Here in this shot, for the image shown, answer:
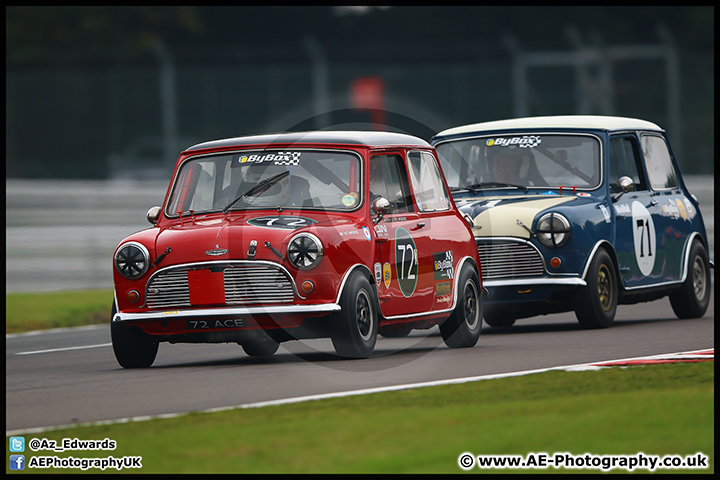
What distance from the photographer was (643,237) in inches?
525

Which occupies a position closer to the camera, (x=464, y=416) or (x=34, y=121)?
(x=464, y=416)

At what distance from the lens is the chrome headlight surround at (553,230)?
1236cm

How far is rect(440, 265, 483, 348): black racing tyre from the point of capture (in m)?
11.2

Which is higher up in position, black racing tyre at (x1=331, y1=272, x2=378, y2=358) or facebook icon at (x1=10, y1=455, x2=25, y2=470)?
black racing tyre at (x1=331, y1=272, x2=378, y2=358)

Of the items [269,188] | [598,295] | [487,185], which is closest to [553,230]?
[598,295]

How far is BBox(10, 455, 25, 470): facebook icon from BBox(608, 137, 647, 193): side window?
26.5 ft

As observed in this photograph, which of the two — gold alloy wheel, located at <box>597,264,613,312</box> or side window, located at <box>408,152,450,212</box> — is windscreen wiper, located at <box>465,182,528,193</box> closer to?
gold alloy wheel, located at <box>597,264,613,312</box>

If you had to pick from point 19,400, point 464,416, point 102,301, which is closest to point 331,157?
point 19,400

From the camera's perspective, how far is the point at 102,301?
56.5 feet

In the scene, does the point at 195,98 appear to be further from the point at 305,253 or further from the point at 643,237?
the point at 305,253

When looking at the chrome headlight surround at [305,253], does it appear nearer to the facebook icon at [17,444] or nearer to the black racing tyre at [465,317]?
the black racing tyre at [465,317]

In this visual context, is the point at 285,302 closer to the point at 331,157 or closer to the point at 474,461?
the point at 331,157

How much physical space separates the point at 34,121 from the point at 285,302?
24596 mm

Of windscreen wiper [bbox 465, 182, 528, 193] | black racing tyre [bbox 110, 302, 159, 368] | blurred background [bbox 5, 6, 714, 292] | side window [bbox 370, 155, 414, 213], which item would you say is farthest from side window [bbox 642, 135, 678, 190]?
black racing tyre [bbox 110, 302, 159, 368]
